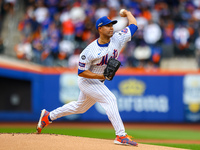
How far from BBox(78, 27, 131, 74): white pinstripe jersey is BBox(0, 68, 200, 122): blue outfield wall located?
264 inches

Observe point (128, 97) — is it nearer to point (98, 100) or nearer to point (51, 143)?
point (98, 100)

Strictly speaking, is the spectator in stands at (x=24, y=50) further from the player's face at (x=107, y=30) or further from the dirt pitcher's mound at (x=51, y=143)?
the player's face at (x=107, y=30)

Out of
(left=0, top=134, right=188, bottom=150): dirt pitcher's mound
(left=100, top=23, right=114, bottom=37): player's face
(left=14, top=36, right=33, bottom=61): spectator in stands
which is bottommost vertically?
(left=0, top=134, right=188, bottom=150): dirt pitcher's mound

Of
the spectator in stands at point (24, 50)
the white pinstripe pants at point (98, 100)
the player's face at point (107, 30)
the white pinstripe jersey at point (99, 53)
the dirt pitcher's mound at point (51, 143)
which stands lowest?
the dirt pitcher's mound at point (51, 143)

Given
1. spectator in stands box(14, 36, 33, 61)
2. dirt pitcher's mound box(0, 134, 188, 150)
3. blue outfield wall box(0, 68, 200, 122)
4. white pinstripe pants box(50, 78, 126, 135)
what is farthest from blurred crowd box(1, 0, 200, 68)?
dirt pitcher's mound box(0, 134, 188, 150)

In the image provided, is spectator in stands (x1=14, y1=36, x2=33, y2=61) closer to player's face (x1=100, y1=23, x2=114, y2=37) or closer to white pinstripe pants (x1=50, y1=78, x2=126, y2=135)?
white pinstripe pants (x1=50, y1=78, x2=126, y2=135)

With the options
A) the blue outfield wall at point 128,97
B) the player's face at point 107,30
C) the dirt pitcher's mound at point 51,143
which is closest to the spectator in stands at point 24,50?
the blue outfield wall at point 128,97

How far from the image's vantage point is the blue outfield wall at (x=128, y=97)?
12.1 metres

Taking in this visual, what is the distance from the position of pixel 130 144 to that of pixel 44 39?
944cm

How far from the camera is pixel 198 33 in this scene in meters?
12.9

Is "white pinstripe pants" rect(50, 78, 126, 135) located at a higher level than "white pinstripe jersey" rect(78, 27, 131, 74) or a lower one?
lower

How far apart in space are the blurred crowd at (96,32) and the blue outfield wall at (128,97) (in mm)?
681

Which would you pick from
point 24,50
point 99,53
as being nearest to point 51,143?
point 99,53

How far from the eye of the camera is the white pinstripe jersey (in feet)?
17.2
